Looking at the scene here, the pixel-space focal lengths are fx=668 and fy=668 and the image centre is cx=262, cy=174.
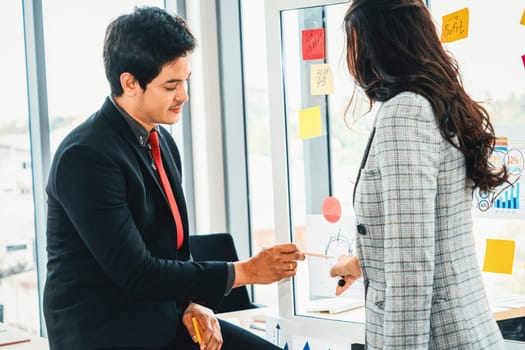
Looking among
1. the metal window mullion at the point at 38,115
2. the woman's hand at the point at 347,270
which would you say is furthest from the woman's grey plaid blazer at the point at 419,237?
the metal window mullion at the point at 38,115

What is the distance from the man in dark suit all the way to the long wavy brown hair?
55 cm

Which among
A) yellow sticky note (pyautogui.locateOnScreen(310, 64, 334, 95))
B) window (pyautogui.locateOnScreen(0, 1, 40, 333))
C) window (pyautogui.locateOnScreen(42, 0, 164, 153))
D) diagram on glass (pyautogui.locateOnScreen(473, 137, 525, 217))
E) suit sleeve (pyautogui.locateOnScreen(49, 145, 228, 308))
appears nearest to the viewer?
suit sleeve (pyautogui.locateOnScreen(49, 145, 228, 308))

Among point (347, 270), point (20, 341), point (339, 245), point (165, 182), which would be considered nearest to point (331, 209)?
point (339, 245)

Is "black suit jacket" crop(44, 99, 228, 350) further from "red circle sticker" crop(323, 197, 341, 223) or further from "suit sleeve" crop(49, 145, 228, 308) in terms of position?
"red circle sticker" crop(323, 197, 341, 223)

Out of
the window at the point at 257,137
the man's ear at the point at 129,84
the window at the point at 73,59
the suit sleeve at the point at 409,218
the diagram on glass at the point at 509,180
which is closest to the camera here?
the suit sleeve at the point at 409,218

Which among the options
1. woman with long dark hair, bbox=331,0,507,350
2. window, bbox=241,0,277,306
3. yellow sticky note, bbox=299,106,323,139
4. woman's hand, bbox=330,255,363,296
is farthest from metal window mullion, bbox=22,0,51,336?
woman with long dark hair, bbox=331,0,507,350

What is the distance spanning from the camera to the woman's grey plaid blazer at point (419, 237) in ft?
4.44

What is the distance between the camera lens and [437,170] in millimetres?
1391

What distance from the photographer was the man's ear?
1.74 meters

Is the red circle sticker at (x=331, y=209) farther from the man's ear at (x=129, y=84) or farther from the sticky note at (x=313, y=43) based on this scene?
the man's ear at (x=129, y=84)

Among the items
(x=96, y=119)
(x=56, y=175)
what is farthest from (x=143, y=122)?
(x=56, y=175)

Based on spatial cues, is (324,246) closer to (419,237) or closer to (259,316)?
(259,316)

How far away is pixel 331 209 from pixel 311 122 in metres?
0.33

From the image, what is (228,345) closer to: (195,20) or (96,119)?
(96,119)
